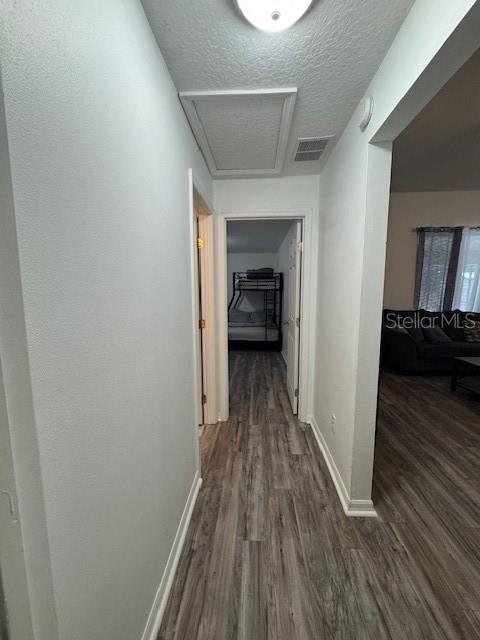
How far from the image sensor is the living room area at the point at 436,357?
1.40m

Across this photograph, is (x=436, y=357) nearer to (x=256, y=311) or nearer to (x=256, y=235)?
(x=256, y=235)

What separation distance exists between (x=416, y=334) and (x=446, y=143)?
98.6 inches

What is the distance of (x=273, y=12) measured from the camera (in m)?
0.98

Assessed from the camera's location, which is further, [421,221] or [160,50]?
[421,221]

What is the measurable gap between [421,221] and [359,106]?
158 inches

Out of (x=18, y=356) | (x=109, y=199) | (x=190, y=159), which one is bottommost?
(x=18, y=356)

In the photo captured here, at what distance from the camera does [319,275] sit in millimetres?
2459

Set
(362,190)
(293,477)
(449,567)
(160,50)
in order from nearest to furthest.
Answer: (160,50) < (449,567) < (362,190) < (293,477)

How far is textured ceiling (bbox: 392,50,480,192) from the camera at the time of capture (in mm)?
1967

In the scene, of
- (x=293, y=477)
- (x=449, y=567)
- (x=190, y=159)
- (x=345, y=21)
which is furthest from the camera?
(x=293, y=477)

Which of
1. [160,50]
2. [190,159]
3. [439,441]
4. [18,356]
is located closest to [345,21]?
[160,50]

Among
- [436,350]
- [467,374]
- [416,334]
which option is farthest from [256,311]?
[467,374]

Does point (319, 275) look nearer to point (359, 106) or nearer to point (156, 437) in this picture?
point (359, 106)

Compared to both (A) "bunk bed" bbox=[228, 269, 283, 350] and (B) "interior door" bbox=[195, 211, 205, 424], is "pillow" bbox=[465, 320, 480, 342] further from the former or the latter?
(B) "interior door" bbox=[195, 211, 205, 424]
